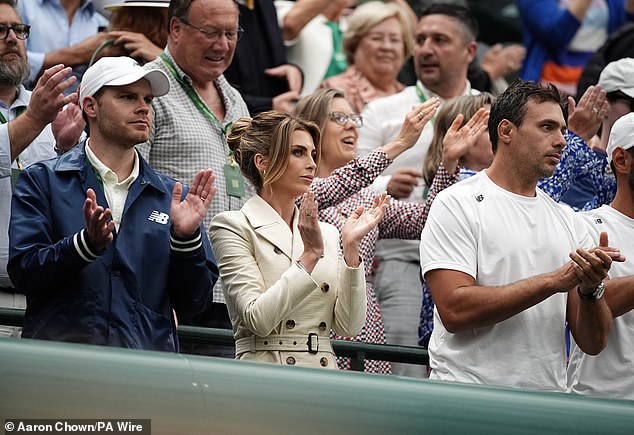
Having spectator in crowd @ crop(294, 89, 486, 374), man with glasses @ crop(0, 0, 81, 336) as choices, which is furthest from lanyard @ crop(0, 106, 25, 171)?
spectator in crowd @ crop(294, 89, 486, 374)

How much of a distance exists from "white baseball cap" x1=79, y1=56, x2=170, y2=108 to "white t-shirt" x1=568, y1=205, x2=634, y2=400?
1.98m

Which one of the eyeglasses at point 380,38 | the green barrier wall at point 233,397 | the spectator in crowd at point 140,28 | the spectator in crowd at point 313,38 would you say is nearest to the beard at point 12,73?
the spectator in crowd at point 140,28

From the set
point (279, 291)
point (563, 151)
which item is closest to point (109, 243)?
point (279, 291)

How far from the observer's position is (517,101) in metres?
5.86

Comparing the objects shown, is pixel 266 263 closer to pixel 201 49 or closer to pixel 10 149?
pixel 10 149

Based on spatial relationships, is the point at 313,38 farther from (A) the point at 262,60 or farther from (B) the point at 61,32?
(B) the point at 61,32

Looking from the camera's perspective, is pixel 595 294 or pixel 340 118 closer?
pixel 595 294

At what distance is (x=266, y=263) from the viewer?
5555mm

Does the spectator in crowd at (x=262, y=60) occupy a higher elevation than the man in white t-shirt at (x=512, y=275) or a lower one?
higher

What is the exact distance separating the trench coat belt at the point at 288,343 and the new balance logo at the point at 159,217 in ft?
1.90

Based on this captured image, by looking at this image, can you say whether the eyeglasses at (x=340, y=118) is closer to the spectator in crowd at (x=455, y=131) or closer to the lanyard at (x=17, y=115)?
the spectator in crowd at (x=455, y=131)

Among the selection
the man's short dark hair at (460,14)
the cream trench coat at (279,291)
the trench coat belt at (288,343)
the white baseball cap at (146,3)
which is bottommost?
the trench coat belt at (288,343)

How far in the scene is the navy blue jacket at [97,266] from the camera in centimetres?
515

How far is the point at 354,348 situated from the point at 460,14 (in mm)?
3405
